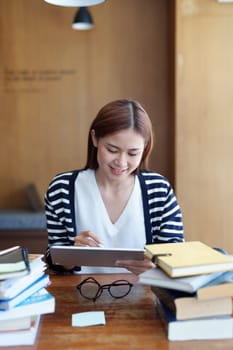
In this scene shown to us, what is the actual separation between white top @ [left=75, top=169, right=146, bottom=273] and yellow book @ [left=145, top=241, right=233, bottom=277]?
0.45m

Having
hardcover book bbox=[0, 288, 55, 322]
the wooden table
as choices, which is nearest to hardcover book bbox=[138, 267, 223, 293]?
the wooden table

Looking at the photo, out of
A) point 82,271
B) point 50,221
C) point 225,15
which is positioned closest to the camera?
point 82,271

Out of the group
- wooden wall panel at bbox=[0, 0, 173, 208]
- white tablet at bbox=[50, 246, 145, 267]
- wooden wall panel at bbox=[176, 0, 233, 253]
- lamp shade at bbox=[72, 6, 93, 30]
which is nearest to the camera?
white tablet at bbox=[50, 246, 145, 267]

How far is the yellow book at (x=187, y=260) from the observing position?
0.96 meters

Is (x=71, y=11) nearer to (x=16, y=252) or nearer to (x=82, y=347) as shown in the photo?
(x=16, y=252)

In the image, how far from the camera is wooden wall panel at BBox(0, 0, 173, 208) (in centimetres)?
395

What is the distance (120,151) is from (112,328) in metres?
0.66

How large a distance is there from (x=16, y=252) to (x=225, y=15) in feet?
8.85

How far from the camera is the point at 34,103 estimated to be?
13.3 ft

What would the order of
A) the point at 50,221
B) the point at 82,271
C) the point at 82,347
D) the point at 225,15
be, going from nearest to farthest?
the point at 82,347, the point at 82,271, the point at 50,221, the point at 225,15

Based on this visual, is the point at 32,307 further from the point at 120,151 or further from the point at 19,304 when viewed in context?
the point at 120,151

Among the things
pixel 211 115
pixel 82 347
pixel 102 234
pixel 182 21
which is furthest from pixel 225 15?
pixel 82 347

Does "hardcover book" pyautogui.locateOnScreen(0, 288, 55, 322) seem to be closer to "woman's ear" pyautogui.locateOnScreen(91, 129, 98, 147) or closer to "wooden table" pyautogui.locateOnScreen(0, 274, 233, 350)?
"wooden table" pyautogui.locateOnScreen(0, 274, 233, 350)

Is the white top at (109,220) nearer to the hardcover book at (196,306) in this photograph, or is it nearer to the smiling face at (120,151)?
the smiling face at (120,151)
